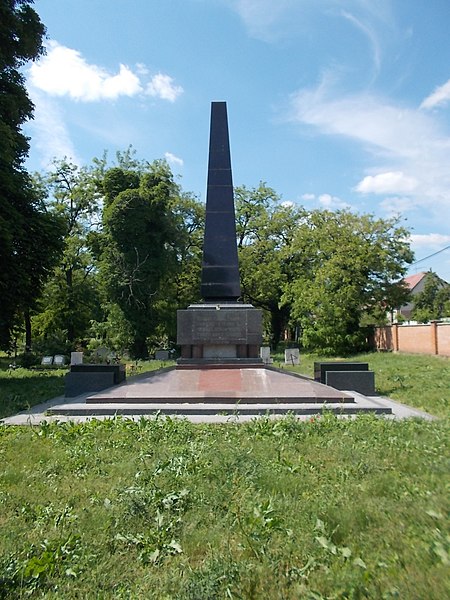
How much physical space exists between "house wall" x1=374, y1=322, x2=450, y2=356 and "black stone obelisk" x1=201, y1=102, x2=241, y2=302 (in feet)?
45.9

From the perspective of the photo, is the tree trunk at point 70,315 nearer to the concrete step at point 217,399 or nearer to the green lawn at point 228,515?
the concrete step at point 217,399

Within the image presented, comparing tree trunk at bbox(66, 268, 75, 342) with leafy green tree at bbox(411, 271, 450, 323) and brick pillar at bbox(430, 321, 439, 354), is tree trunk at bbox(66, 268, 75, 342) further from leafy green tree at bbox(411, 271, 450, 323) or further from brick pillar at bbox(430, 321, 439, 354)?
leafy green tree at bbox(411, 271, 450, 323)

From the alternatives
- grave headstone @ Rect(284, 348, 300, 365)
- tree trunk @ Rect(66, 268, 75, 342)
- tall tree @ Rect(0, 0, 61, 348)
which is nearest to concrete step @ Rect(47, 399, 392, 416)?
tall tree @ Rect(0, 0, 61, 348)

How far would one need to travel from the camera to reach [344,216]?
3027 centimetres

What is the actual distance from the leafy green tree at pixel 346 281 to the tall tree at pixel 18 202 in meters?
15.9

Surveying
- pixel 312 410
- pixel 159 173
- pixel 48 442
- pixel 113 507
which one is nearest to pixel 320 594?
pixel 113 507

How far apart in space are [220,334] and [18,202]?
808 cm

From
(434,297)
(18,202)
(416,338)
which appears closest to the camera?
(18,202)

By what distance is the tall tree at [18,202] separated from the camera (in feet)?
43.5

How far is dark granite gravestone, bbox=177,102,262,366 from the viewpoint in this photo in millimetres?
10438

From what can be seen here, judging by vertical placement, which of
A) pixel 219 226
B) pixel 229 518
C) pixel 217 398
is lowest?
pixel 229 518

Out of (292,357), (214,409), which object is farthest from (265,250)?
(214,409)

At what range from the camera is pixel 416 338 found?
24.3m

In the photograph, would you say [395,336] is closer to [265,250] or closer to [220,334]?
[265,250]
